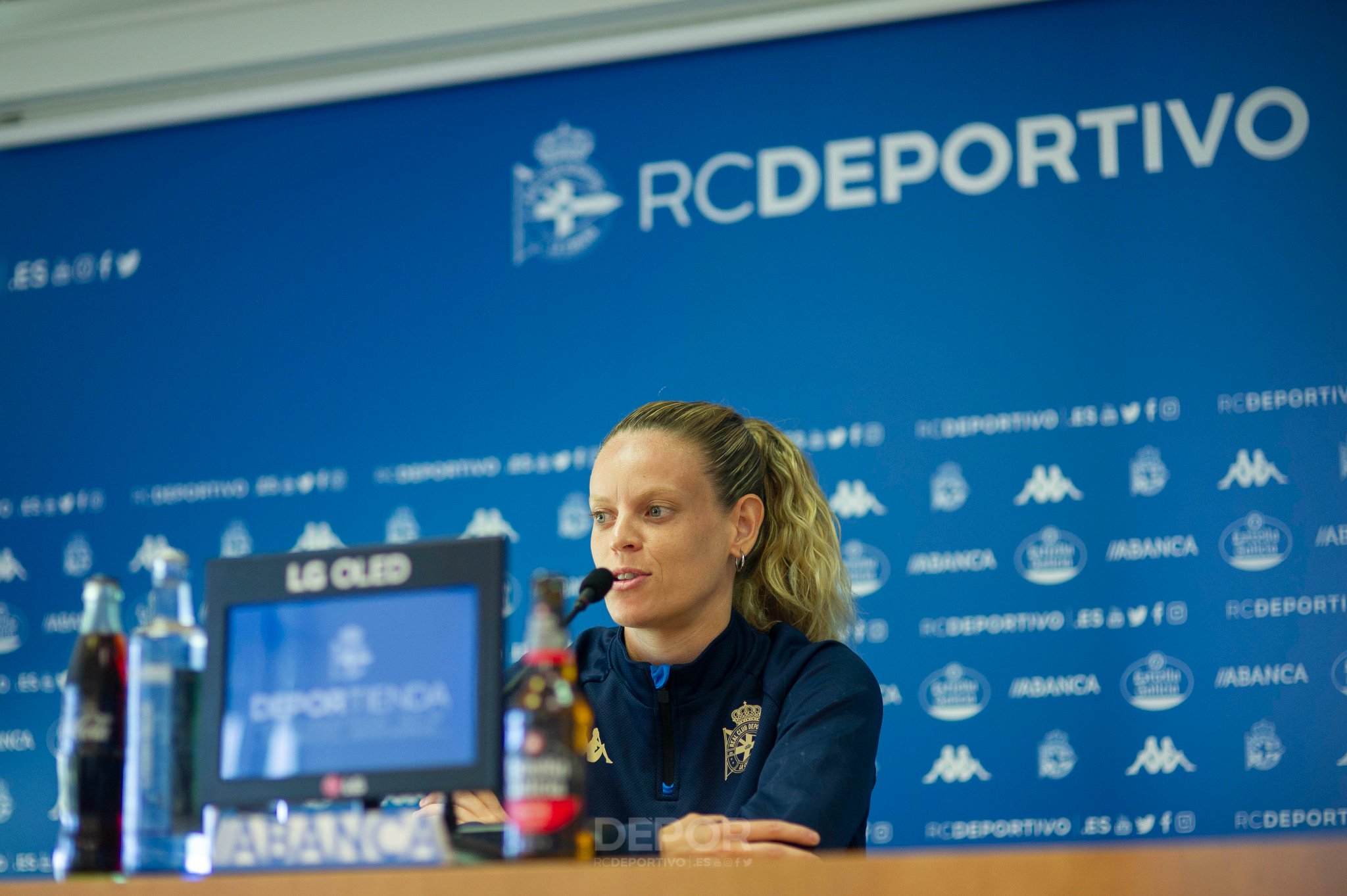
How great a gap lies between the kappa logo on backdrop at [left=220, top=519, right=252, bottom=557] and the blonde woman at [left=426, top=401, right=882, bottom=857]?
1.46 m

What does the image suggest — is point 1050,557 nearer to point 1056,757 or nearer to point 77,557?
point 1056,757

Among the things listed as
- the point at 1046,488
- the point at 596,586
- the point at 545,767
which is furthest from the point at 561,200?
the point at 545,767

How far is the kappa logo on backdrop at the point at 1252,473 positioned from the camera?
8.61 feet

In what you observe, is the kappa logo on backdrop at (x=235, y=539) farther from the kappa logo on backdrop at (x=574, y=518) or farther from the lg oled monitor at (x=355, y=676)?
the lg oled monitor at (x=355, y=676)

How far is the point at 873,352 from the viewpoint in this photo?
2930 mm

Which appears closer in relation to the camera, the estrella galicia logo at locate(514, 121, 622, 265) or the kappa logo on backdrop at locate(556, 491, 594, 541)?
the kappa logo on backdrop at locate(556, 491, 594, 541)

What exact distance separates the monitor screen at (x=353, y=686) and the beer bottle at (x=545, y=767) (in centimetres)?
5

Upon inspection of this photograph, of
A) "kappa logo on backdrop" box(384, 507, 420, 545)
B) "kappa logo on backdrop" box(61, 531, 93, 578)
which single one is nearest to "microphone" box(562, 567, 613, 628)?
"kappa logo on backdrop" box(384, 507, 420, 545)

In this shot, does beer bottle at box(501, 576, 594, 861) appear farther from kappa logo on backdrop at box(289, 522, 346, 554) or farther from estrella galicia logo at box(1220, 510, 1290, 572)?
kappa logo on backdrop at box(289, 522, 346, 554)

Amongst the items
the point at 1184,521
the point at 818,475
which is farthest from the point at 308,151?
the point at 1184,521

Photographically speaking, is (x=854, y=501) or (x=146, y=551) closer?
(x=854, y=501)

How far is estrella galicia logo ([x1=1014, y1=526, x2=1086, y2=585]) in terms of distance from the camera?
8.90 ft

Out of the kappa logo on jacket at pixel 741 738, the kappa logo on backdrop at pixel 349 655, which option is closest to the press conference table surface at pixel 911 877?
the kappa logo on backdrop at pixel 349 655

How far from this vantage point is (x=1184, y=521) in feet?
8.73
